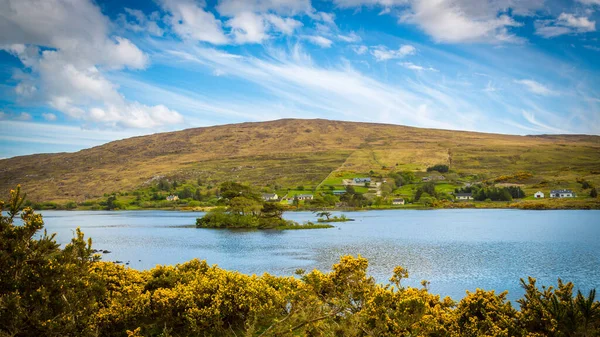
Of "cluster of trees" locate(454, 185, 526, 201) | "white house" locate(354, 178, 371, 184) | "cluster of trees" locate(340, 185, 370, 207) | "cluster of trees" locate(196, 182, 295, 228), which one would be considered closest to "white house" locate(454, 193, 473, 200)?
"cluster of trees" locate(454, 185, 526, 201)

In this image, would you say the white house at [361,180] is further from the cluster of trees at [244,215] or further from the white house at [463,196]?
the cluster of trees at [244,215]

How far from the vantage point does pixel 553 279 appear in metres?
38.9

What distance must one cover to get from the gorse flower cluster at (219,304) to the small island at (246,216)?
6694 cm

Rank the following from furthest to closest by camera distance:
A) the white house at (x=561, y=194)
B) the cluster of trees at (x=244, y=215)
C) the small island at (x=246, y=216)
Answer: the white house at (x=561, y=194), the cluster of trees at (x=244, y=215), the small island at (x=246, y=216)

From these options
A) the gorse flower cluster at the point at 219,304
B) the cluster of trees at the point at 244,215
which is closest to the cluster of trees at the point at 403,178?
the cluster of trees at the point at 244,215

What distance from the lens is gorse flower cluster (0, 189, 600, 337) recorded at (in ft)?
41.0

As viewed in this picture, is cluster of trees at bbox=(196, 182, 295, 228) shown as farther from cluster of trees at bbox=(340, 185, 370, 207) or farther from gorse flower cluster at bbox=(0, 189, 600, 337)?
gorse flower cluster at bbox=(0, 189, 600, 337)

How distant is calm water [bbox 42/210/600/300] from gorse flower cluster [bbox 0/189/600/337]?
57.1ft

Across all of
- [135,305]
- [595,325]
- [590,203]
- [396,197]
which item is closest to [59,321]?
[135,305]

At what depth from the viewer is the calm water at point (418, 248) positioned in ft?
136

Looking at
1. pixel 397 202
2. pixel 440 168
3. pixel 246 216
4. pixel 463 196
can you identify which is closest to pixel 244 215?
pixel 246 216

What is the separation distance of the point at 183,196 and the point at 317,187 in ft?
→ 167

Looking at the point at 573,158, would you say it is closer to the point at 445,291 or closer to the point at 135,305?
the point at 445,291

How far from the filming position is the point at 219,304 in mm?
19828
